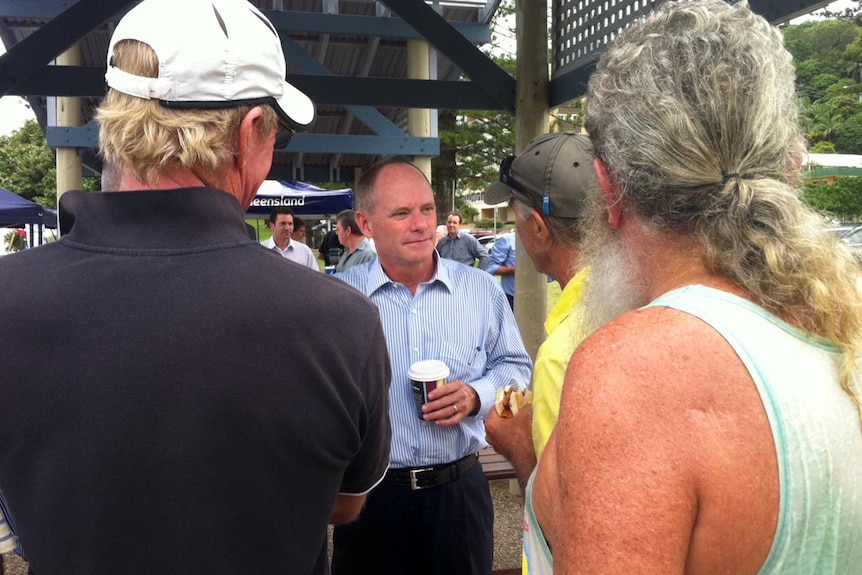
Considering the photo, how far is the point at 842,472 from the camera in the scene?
2.73 feet

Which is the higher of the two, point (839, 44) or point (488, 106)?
point (839, 44)

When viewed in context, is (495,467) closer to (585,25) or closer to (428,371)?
(428,371)

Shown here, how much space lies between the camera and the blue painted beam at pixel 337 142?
7.06m

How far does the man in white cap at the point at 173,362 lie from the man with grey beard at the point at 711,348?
391mm

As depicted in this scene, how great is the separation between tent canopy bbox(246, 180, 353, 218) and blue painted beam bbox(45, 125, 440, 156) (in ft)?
4.82

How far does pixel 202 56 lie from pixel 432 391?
138cm

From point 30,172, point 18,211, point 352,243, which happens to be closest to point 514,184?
point 352,243

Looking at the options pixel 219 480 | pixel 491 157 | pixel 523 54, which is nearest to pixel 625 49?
pixel 219 480

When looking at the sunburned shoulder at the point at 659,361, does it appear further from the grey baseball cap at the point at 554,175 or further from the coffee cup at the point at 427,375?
the coffee cup at the point at 427,375

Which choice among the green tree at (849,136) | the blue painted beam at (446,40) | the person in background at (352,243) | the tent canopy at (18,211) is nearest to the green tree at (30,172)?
the tent canopy at (18,211)

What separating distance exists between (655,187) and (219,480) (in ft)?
2.51

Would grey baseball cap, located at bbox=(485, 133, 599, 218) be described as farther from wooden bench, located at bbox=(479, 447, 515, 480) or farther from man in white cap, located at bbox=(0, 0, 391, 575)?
wooden bench, located at bbox=(479, 447, 515, 480)

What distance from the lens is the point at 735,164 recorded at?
0.92m

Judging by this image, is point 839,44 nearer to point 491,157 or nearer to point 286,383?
point 491,157
